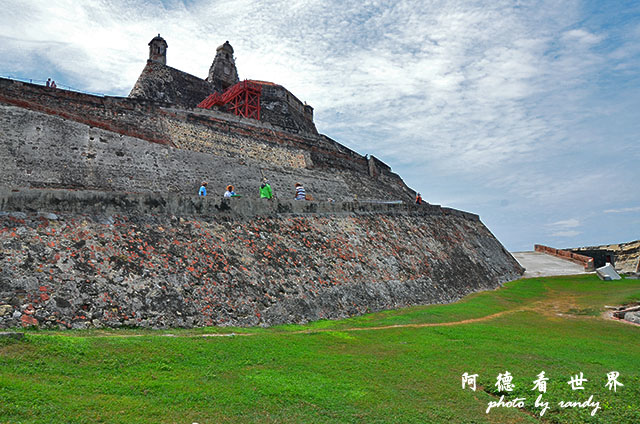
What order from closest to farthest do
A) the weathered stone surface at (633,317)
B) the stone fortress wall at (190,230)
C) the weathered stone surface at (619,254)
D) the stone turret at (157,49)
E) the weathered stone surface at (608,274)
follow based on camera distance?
the stone fortress wall at (190,230)
the weathered stone surface at (633,317)
the weathered stone surface at (608,274)
the weathered stone surface at (619,254)
the stone turret at (157,49)

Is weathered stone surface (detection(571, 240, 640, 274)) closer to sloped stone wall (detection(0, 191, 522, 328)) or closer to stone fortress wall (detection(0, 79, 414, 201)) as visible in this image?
stone fortress wall (detection(0, 79, 414, 201))

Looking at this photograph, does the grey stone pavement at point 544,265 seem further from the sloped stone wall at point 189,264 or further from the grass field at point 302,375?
the grass field at point 302,375

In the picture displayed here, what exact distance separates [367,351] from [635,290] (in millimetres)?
14254

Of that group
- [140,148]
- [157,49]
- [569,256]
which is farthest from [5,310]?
[569,256]

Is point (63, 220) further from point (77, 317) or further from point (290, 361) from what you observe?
point (290, 361)

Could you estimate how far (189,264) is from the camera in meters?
8.23

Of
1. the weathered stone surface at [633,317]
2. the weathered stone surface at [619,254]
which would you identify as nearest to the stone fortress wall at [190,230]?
the weathered stone surface at [633,317]

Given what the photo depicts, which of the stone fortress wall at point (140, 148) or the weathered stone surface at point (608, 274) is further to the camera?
the weathered stone surface at point (608, 274)

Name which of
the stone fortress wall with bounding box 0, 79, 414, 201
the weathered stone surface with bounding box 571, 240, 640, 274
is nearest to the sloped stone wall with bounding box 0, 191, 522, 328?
the stone fortress wall with bounding box 0, 79, 414, 201

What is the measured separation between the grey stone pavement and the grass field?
1871cm

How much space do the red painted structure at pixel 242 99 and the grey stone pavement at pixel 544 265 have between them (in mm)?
20278

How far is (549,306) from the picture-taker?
13.8 metres

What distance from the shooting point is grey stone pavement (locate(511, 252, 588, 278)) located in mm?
25531

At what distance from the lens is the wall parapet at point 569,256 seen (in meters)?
26.4
